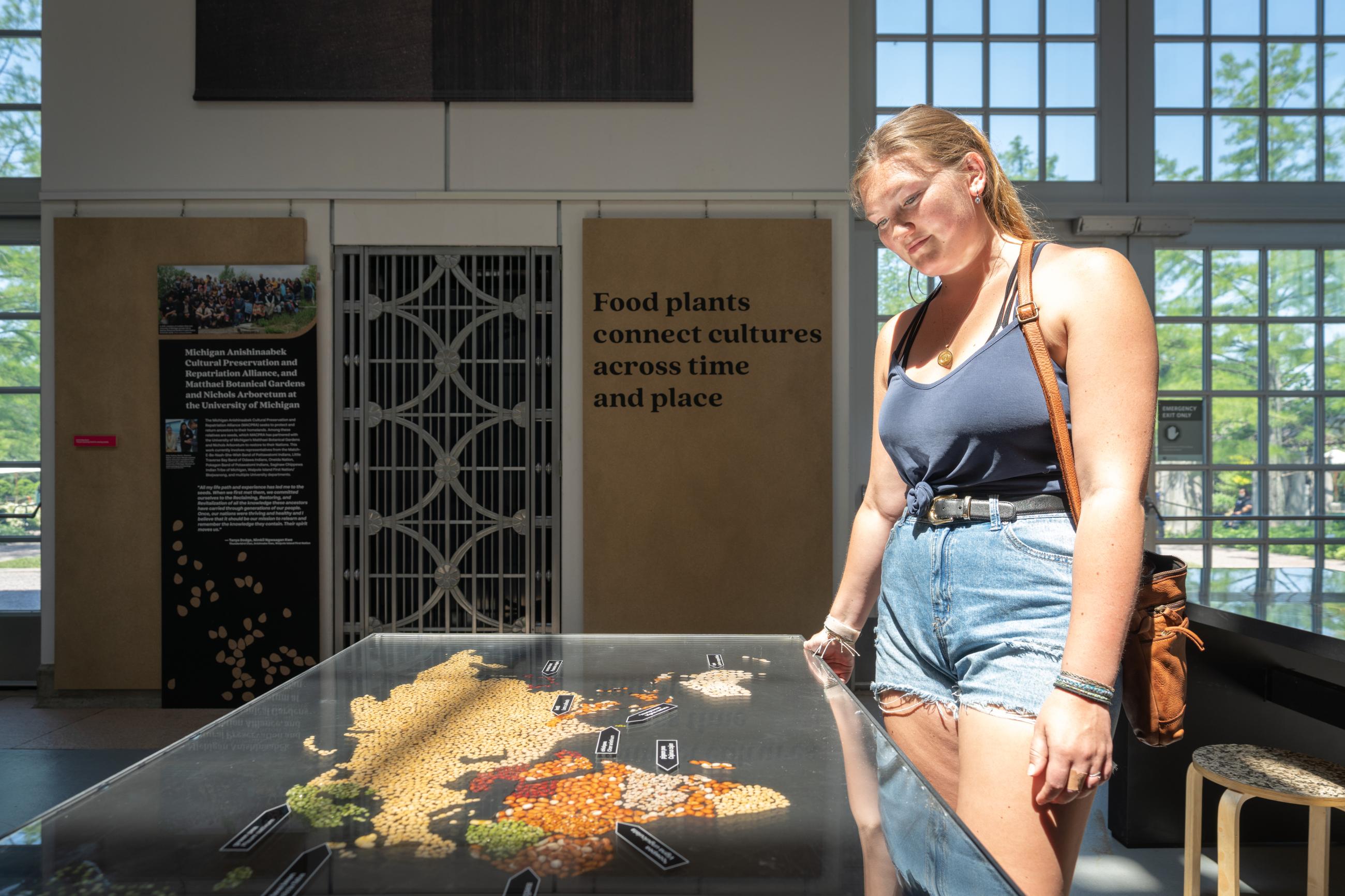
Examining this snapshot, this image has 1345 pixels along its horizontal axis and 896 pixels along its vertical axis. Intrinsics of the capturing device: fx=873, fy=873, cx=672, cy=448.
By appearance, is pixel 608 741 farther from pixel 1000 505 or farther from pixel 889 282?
pixel 889 282

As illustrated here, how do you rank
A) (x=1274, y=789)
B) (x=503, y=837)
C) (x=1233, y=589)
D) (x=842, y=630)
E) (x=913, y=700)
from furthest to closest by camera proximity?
(x=1233, y=589)
(x=1274, y=789)
(x=842, y=630)
(x=913, y=700)
(x=503, y=837)

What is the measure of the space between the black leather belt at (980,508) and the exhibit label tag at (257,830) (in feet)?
2.94

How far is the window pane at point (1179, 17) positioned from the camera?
4.64 metres

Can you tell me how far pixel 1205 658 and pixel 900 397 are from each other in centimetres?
206

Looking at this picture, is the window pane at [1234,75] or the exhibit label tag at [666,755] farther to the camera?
the window pane at [1234,75]

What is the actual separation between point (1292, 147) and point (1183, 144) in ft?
1.91

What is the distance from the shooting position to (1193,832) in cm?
218

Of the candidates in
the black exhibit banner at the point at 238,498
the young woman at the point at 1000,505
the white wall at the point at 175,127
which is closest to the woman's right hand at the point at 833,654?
the young woman at the point at 1000,505

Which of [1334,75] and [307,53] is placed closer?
[307,53]

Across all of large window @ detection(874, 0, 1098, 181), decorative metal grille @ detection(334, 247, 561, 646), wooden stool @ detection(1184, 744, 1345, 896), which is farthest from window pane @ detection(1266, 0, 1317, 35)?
wooden stool @ detection(1184, 744, 1345, 896)

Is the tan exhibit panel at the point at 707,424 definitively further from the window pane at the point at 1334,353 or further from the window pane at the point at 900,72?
the window pane at the point at 1334,353

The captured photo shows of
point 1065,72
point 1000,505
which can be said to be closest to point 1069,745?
point 1000,505

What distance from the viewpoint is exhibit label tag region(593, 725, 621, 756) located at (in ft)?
4.08

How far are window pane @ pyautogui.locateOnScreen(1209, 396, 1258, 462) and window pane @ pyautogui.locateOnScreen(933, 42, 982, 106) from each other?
6.84 ft
